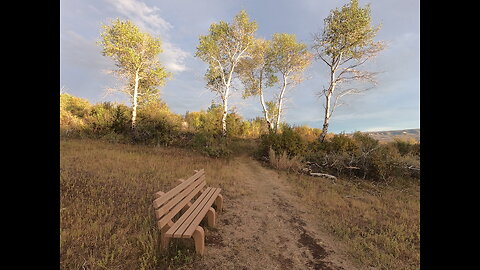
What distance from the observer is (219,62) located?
53.6 ft

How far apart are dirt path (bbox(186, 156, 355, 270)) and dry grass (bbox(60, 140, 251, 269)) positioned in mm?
629

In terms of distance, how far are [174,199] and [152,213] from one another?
1.29 metres

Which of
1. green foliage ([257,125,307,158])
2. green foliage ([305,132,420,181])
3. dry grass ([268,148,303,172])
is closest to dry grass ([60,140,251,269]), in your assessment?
dry grass ([268,148,303,172])

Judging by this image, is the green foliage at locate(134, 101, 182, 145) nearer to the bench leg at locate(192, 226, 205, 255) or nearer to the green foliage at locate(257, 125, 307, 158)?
the green foliage at locate(257, 125, 307, 158)

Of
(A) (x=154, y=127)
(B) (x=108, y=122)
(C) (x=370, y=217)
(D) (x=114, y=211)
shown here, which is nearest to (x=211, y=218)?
(D) (x=114, y=211)

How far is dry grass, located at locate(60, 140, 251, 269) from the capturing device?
9.09 ft

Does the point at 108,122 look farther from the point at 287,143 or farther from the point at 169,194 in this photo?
the point at 169,194

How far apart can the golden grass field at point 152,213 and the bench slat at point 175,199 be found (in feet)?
1.77

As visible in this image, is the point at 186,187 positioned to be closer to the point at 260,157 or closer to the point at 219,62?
the point at 260,157

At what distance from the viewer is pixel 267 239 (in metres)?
3.86

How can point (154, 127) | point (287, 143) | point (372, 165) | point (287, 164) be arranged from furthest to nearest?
1. point (154, 127)
2. point (287, 143)
3. point (287, 164)
4. point (372, 165)
